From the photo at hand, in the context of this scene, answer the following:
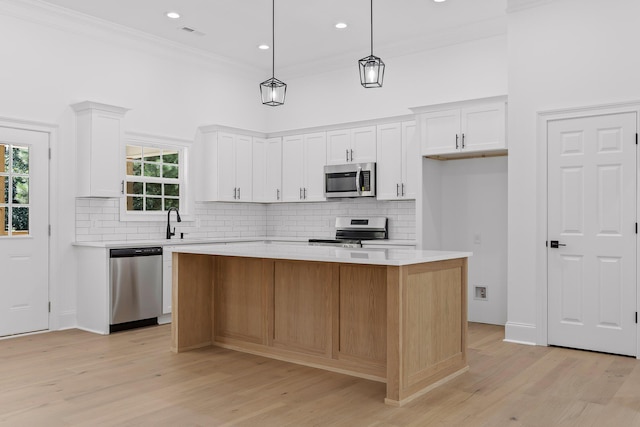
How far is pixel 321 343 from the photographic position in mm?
4367

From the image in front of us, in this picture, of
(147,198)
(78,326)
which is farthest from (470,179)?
(78,326)

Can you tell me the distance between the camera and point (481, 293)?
6473 mm

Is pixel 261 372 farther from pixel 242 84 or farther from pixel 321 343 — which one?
pixel 242 84

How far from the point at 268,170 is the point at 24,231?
11.5 feet

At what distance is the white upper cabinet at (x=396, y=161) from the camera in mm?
6734

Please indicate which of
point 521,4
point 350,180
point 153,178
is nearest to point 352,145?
point 350,180

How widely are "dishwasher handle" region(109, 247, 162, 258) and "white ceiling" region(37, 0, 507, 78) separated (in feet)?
8.70

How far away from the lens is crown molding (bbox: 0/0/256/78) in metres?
5.68

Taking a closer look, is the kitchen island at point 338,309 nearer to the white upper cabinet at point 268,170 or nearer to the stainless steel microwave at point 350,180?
the stainless steel microwave at point 350,180

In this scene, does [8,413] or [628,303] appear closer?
[8,413]

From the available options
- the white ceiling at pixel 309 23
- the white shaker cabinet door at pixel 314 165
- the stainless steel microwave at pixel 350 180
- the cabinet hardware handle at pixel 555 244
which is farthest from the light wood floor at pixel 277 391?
the white ceiling at pixel 309 23

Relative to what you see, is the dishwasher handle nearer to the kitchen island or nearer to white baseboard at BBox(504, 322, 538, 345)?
the kitchen island

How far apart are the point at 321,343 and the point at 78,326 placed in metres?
3.20

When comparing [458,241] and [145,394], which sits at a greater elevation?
[458,241]
